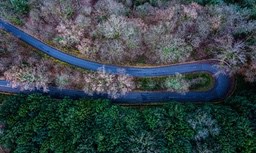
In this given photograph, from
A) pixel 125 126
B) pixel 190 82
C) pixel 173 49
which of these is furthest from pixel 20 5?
pixel 190 82

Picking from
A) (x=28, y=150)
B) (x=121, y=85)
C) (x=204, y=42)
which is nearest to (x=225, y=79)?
(x=204, y=42)

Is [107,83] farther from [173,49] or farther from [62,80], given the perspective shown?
[173,49]

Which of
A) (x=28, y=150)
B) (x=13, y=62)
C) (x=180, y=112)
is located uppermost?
(x=13, y=62)

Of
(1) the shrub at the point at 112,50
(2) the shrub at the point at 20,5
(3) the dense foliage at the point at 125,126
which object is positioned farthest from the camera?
(2) the shrub at the point at 20,5

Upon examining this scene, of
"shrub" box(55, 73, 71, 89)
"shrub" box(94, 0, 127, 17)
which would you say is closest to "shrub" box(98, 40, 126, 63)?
"shrub" box(94, 0, 127, 17)

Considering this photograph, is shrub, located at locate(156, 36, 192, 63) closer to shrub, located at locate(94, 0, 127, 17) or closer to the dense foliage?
the dense foliage

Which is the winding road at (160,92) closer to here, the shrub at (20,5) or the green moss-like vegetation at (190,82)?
the green moss-like vegetation at (190,82)

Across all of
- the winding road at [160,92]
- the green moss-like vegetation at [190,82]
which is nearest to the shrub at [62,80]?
the winding road at [160,92]

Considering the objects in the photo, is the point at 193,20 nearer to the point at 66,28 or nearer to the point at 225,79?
the point at 225,79
